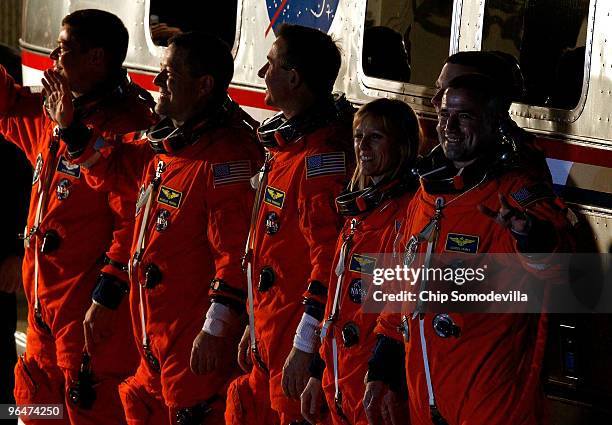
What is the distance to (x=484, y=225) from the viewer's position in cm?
401

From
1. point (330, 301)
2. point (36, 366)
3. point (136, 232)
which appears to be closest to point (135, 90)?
point (136, 232)

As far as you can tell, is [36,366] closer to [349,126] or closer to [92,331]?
[92,331]

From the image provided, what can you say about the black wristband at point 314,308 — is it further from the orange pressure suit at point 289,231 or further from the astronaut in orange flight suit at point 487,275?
the astronaut in orange flight suit at point 487,275

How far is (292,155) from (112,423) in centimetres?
183

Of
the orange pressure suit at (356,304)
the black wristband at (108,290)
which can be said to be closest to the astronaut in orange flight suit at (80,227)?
the black wristband at (108,290)

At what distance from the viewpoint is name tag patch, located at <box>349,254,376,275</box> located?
4527mm

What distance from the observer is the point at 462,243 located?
4.06 m

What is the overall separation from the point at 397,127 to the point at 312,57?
2.03 ft

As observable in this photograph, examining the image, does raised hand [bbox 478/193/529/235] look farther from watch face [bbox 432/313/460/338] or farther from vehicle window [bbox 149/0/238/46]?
vehicle window [bbox 149/0/238/46]

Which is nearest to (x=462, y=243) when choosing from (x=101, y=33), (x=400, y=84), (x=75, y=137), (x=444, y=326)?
(x=444, y=326)

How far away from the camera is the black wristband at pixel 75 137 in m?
5.48

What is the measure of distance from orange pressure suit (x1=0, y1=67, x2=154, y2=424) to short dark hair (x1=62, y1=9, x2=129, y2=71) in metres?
0.14

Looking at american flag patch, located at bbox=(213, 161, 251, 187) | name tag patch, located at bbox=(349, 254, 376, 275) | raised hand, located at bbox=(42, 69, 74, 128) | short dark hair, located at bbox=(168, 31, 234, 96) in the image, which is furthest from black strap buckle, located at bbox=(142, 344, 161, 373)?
name tag patch, located at bbox=(349, 254, 376, 275)

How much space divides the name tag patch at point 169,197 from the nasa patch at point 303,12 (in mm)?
1100
